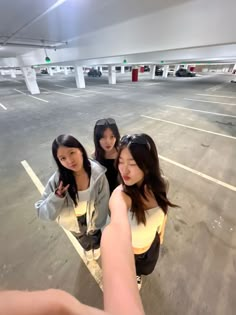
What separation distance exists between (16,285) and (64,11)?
14.8 feet

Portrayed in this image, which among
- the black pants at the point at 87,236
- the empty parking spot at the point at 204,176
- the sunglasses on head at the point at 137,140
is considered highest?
the sunglasses on head at the point at 137,140

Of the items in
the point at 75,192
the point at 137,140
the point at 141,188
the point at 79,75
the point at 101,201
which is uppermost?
the point at 137,140

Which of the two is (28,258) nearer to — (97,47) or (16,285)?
(16,285)

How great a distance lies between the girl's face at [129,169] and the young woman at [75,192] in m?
0.40

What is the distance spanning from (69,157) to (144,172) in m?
0.61

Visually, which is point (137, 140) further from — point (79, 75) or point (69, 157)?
point (79, 75)

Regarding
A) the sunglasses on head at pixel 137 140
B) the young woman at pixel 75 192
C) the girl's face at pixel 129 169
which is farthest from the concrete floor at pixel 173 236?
the sunglasses on head at pixel 137 140

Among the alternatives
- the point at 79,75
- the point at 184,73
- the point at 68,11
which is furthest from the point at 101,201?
the point at 184,73

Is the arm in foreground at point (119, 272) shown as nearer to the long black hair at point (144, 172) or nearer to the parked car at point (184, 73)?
the long black hair at point (144, 172)

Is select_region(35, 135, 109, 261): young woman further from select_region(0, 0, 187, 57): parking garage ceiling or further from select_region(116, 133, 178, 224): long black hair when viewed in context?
select_region(0, 0, 187, 57): parking garage ceiling

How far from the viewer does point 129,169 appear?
1023mm

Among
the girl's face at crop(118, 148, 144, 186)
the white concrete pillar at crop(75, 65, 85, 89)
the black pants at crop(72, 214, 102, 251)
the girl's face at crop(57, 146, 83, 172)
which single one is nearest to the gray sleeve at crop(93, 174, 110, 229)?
the black pants at crop(72, 214, 102, 251)

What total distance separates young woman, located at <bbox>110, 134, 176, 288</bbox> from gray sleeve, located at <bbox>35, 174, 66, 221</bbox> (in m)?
0.47

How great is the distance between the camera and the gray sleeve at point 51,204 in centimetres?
124
